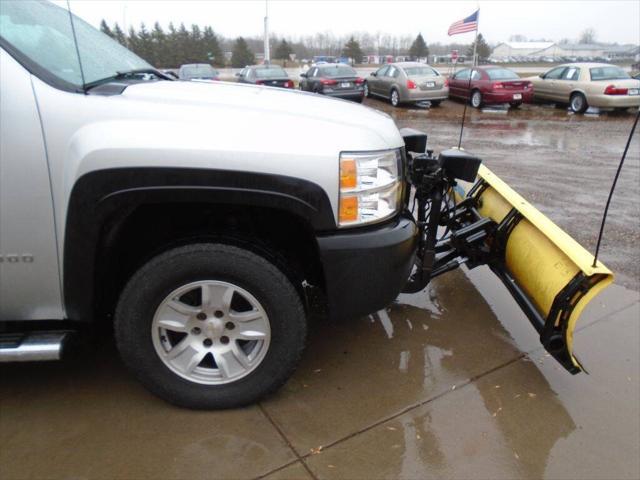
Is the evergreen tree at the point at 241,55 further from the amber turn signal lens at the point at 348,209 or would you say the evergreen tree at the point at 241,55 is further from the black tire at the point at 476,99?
the amber turn signal lens at the point at 348,209

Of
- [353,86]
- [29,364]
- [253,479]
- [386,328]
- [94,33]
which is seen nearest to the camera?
[253,479]

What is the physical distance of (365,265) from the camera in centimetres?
236

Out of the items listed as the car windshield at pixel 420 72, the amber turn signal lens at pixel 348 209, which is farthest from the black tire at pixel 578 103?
the amber turn signal lens at pixel 348 209

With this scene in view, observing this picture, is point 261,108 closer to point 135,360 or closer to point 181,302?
point 181,302

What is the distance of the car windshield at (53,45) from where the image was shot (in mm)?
2244

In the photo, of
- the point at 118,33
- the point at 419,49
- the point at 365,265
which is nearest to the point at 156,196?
the point at 365,265

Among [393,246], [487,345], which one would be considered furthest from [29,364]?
[487,345]

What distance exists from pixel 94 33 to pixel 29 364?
2054mm

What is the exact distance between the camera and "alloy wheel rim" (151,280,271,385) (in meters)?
2.38

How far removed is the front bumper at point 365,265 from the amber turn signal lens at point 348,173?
217 millimetres

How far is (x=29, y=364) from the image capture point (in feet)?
9.60

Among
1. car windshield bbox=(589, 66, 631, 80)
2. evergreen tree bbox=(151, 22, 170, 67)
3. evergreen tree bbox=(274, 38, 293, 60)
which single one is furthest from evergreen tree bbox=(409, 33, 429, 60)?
car windshield bbox=(589, 66, 631, 80)

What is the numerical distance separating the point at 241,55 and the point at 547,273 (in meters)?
51.2

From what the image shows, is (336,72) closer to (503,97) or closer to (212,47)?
(503,97)
